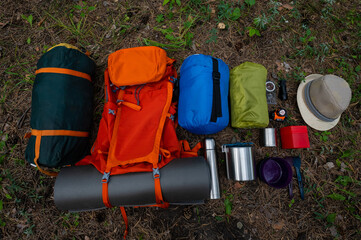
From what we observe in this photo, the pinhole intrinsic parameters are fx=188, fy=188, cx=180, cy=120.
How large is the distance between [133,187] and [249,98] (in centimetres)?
187

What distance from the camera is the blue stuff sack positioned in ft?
7.83

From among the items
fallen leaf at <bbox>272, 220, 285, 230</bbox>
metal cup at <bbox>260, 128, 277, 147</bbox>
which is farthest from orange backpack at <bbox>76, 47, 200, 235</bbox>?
fallen leaf at <bbox>272, 220, 285, 230</bbox>

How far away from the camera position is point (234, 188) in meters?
2.90

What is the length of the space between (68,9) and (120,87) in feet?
6.93

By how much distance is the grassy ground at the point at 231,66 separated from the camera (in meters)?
2.82

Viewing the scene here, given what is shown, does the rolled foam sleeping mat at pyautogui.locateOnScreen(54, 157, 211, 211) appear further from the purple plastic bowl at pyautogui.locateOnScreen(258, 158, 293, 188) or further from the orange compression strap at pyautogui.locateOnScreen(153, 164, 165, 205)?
the purple plastic bowl at pyautogui.locateOnScreen(258, 158, 293, 188)

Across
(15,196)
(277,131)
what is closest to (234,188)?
(277,131)

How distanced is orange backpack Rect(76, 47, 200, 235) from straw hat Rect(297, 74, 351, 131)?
1840 mm

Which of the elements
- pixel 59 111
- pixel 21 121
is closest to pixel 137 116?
pixel 59 111

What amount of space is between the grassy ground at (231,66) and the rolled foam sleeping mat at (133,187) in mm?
770

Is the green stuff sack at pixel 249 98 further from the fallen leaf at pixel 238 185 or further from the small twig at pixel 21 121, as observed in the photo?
the small twig at pixel 21 121

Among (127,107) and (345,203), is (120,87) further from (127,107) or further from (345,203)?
(345,203)

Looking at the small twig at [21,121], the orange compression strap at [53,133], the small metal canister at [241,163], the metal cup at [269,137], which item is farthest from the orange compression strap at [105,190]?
the metal cup at [269,137]

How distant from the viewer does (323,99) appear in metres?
2.61
